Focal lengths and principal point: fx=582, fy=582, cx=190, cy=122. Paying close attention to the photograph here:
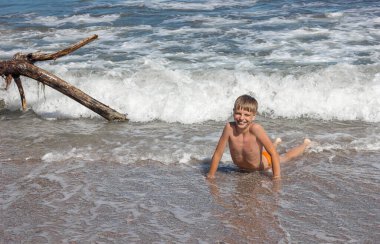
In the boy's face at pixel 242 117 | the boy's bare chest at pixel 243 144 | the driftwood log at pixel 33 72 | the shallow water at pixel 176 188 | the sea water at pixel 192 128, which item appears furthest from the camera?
the driftwood log at pixel 33 72

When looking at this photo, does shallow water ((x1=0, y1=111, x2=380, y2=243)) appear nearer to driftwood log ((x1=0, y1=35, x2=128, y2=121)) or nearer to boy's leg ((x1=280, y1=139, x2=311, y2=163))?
boy's leg ((x1=280, y1=139, x2=311, y2=163))

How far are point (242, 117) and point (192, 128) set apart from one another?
1.95 m

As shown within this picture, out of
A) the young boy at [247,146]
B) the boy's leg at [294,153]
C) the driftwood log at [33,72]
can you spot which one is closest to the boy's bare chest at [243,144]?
the young boy at [247,146]

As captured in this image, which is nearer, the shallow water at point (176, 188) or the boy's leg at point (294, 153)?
the shallow water at point (176, 188)

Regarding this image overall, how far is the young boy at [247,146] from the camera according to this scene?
5445 millimetres

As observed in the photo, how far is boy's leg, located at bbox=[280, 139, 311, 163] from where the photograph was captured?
5922mm

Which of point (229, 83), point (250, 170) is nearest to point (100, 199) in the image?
point (250, 170)

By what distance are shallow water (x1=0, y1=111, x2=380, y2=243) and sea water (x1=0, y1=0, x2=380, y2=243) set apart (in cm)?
2

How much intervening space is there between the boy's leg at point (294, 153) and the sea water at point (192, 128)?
0.08 metres

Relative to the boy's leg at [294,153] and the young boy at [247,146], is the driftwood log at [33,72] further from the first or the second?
the boy's leg at [294,153]

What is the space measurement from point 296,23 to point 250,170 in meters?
7.65

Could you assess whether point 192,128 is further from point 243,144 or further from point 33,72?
point 33,72

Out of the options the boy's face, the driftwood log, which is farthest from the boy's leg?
the driftwood log

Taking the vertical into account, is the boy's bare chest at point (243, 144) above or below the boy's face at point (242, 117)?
below
